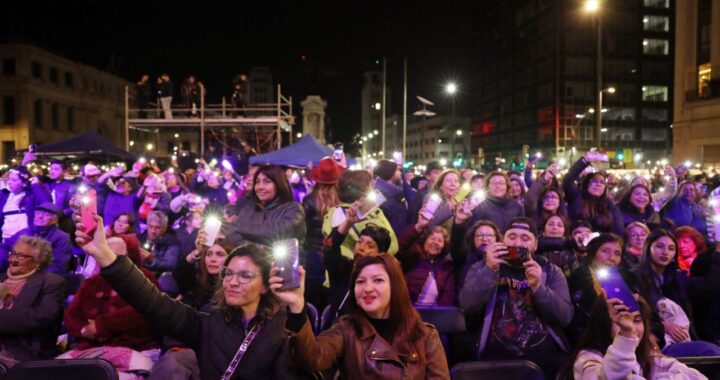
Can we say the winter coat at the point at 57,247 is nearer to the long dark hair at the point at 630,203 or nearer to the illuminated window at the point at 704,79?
the long dark hair at the point at 630,203

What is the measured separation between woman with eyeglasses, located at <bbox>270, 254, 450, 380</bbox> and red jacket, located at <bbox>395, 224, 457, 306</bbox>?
1.90 m

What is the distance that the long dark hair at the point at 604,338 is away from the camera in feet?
10.7

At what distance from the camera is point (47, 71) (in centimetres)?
5625

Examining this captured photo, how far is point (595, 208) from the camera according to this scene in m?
7.33

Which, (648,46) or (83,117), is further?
(648,46)

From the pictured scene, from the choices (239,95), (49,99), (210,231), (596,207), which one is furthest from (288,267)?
(49,99)

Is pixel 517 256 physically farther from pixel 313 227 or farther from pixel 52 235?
pixel 52 235

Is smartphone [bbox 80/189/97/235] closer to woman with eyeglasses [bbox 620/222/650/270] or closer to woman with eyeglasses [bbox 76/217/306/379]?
woman with eyeglasses [bbox 76/217/306/379]

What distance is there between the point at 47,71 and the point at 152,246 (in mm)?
58543

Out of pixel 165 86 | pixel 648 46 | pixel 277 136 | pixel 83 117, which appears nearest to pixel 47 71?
pixel 83 117

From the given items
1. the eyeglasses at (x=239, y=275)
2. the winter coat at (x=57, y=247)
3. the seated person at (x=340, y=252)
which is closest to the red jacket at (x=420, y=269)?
the seated person at (x=340, y=252)

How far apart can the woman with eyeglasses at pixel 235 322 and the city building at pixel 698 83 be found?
4275 cm

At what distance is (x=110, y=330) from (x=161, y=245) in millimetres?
2545

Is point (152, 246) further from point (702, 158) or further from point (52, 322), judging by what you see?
point (702, 158)
